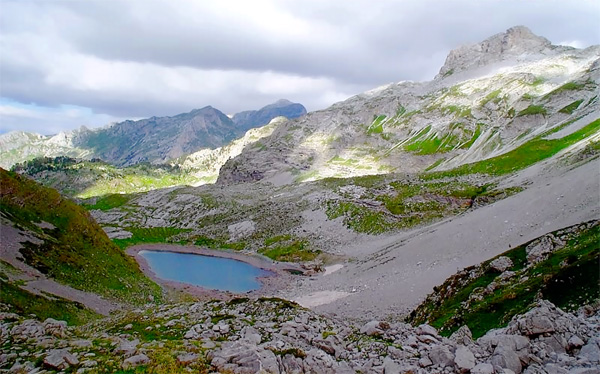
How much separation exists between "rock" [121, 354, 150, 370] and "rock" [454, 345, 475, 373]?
13.7 m

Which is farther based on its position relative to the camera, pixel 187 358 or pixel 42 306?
pixel 42 306

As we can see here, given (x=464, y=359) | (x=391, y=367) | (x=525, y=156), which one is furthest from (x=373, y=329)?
(x=525, y=156)

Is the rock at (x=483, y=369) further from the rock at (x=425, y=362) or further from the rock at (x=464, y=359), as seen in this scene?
the rock at (x=425, y=362)

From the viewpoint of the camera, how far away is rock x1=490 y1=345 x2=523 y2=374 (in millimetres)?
16188

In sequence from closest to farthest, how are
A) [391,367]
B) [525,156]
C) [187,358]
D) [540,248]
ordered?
[187,358], [391,367], [540,248], [525,156]

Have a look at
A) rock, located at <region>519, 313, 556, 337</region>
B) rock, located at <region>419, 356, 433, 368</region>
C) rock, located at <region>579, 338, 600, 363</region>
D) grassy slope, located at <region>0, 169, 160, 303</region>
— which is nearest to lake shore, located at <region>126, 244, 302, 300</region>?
grassy slope, located at <region>0, 169, 160, 303</region>

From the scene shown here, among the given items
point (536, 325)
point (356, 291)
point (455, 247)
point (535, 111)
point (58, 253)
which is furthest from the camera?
point (535, 111)

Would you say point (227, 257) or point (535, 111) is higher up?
point (535, 111)

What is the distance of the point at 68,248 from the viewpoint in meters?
50.2

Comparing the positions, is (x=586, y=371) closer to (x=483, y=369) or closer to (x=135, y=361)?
(x=483, y=369)

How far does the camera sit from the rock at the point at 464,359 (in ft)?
53.8

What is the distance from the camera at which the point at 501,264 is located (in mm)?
35188

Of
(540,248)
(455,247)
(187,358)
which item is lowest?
(455,247)

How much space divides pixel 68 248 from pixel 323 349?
142 feet
